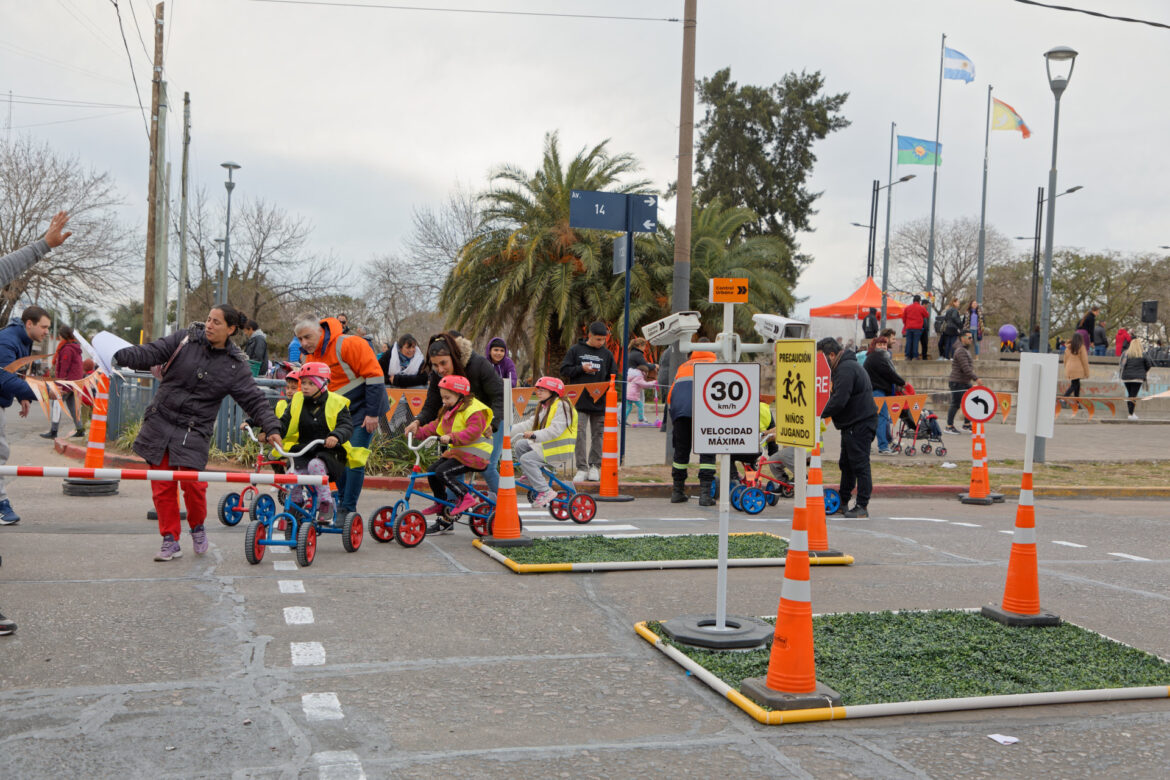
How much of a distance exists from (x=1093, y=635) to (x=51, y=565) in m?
7.07

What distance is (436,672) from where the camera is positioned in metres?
5.11

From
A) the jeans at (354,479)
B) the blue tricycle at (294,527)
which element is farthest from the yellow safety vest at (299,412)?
the jeans at (354,479)

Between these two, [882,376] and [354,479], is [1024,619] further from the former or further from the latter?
[882,376]

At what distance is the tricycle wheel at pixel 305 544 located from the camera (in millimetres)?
7531

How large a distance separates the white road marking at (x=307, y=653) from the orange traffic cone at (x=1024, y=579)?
13.6 feet

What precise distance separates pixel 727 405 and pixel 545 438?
174 inches

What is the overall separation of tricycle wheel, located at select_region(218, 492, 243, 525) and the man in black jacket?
20.0 feet

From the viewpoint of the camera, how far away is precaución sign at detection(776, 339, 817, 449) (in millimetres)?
5125

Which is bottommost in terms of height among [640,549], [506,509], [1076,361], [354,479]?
[640,549]

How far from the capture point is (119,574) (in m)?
7.09

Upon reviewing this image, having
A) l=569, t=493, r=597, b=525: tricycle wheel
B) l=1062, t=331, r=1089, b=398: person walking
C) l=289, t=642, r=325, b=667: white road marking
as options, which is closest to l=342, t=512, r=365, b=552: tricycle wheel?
l=569, t=493, r=597, b=525: tricycle wheel

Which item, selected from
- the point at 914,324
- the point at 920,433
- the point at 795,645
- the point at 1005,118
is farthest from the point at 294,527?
the point at 1005,118

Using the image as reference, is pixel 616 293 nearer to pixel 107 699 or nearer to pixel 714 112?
pixel 107 699

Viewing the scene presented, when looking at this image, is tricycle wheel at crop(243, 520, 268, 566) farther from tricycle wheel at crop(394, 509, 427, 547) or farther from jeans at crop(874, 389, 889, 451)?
jeans at crop(874, 389, 889, 451)
